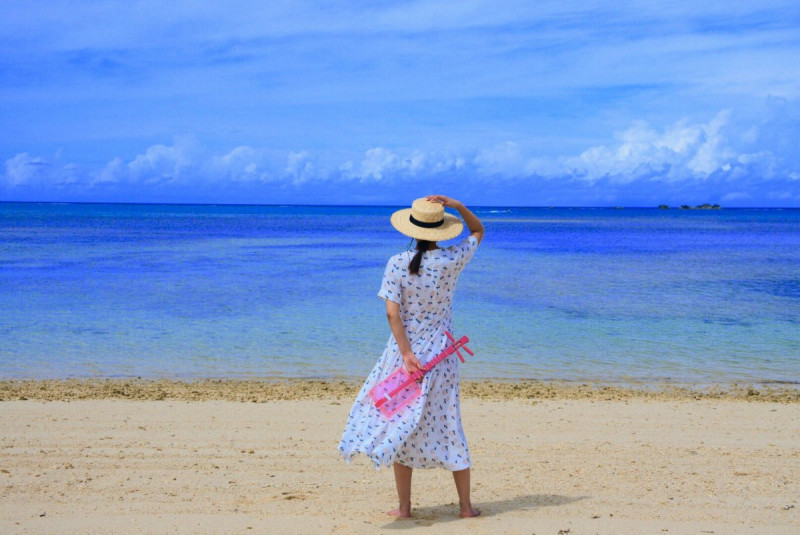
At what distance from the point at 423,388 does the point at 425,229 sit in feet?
2.84

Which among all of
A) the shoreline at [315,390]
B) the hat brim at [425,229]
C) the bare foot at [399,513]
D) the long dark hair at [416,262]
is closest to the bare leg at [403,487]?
the bare foot at [399,513]

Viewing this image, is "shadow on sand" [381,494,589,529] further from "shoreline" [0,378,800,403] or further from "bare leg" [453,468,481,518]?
"shoreline" [0,378,800,403]

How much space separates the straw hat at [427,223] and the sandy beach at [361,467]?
1.64m

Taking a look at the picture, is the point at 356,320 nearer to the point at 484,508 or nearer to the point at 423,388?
the point at 484,508

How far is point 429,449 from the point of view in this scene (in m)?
4.43

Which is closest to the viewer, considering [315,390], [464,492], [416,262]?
[416,262]

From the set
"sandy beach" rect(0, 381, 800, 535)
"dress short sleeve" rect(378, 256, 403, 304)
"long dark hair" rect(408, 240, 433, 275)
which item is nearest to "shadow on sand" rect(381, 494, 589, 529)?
"sandy beach" rect(0, 381, 800, 535)

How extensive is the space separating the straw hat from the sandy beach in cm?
164

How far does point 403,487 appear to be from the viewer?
15.2 ft

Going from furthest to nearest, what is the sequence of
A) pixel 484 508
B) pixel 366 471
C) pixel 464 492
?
pixel 366 471
pixel 484 508
pixel 464 492

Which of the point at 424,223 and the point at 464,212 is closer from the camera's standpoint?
the point at 424,223

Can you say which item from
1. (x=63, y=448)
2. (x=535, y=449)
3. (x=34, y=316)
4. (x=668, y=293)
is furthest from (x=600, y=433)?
(x=668, y=293)

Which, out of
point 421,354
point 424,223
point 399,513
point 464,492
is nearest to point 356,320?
point 399,513

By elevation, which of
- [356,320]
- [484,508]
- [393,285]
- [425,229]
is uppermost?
[425,229]
